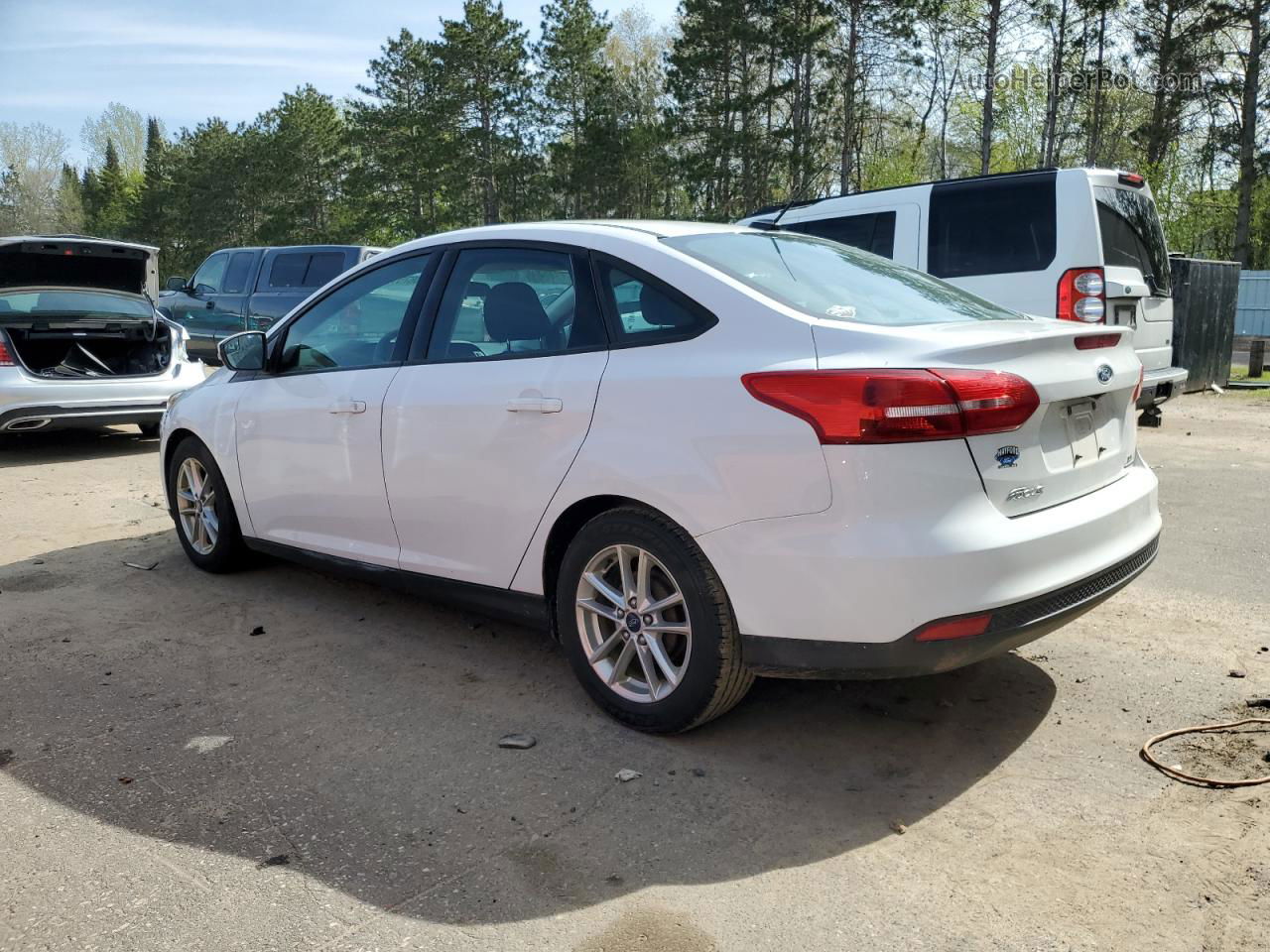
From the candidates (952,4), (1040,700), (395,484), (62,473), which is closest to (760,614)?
(1040,700)

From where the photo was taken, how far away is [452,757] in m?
3.30

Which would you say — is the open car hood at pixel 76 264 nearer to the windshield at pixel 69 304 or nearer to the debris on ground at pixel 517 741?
the windshield at pixel 69 304

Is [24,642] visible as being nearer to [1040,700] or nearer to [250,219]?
[1040,700]

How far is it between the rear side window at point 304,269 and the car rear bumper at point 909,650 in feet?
42.0

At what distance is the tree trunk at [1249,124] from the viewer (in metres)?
30.5

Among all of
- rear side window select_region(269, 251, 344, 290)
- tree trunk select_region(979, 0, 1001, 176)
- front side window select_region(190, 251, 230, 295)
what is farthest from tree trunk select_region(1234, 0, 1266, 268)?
front side window select_region(190, 251, 230, 295)

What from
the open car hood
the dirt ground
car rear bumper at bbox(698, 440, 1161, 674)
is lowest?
the dirt ground

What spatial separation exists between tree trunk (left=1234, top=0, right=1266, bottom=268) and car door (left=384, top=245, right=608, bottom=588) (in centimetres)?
3436

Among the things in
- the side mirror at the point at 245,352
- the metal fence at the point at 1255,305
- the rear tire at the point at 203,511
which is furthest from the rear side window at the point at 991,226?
the metal fence at the point at 1255,305

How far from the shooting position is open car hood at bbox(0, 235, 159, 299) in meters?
9.03

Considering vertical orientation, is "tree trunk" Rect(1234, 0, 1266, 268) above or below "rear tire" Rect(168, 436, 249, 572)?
above

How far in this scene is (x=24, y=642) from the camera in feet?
14.5

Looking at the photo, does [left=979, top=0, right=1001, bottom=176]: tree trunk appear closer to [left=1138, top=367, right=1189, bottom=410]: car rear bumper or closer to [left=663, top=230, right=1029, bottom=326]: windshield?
[left=1138, top=367, right=1189, bottom=410]: car rear bumper

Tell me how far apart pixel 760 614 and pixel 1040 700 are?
1349mm
